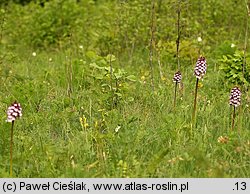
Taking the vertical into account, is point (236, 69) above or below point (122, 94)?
above

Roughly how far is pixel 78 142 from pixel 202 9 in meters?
3.50

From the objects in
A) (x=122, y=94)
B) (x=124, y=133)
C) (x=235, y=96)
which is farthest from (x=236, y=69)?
(x=124, y=133)

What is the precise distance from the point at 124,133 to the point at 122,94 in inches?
37.7

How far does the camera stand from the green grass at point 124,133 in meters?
3.41

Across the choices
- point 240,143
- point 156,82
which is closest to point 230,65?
point 156,82

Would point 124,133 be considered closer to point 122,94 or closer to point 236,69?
point 122,94

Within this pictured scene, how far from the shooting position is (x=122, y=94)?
4660 mm

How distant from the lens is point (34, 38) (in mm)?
7430

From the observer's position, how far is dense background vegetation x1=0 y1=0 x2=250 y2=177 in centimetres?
350

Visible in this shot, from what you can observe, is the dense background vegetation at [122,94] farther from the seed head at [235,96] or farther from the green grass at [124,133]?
the seed head at [235,96]
